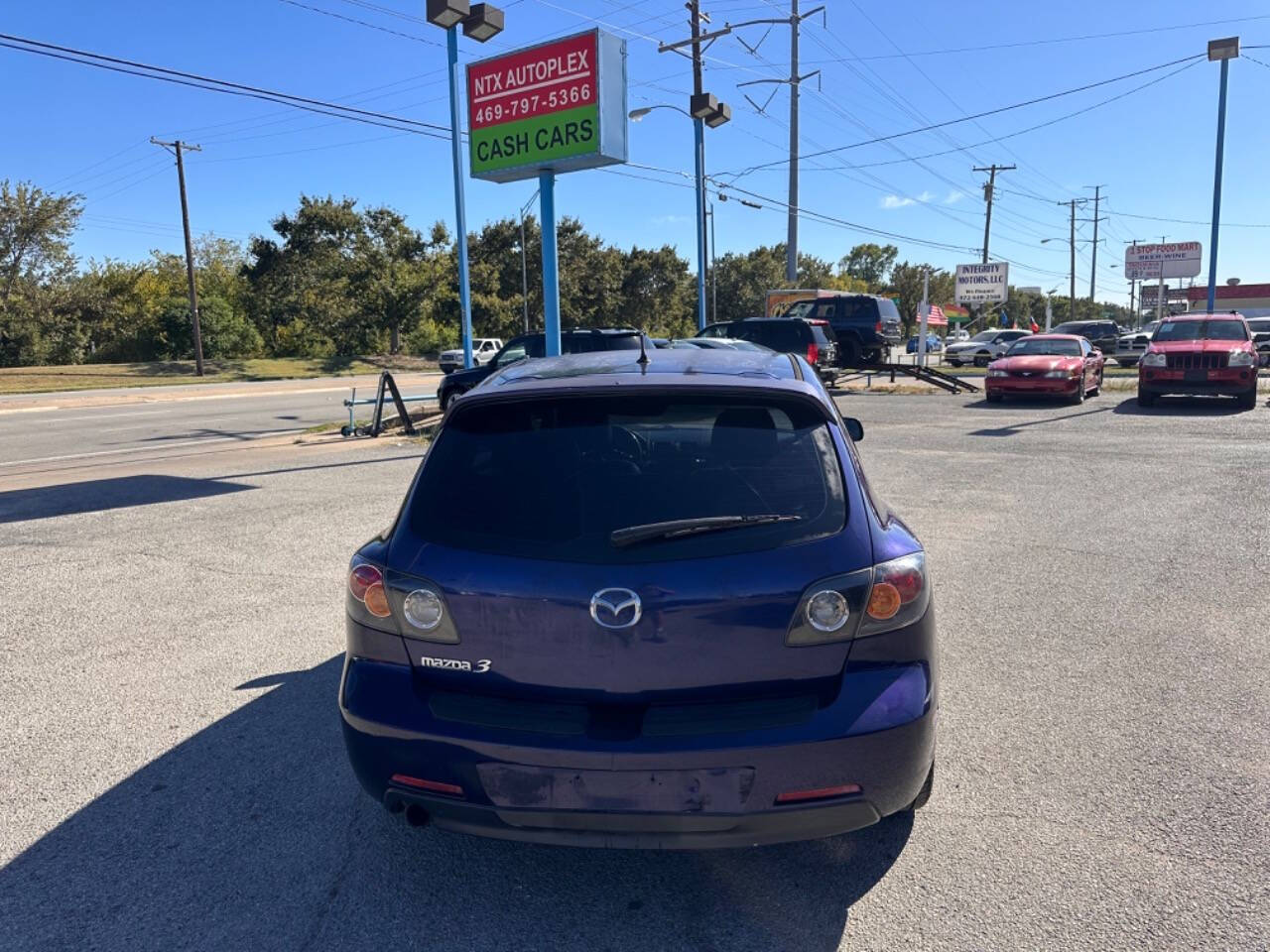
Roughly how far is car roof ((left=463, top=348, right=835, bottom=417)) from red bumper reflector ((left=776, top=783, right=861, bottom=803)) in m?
1.17

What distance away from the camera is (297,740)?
396 cm

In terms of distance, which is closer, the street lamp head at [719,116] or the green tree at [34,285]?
the street lamp head at [719,116]

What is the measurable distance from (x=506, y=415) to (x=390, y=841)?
1.58 metres

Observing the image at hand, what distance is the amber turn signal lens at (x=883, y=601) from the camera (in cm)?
260

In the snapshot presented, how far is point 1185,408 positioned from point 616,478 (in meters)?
18.9

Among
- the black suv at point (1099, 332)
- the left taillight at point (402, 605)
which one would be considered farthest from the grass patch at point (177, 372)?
the left taillight at point (402, 605)

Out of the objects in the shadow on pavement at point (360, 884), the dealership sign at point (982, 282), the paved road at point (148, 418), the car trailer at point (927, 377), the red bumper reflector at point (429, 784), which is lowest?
the shadow on pavement at point (360, 884)

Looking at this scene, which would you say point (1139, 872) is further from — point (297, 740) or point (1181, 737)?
point (297, 740)

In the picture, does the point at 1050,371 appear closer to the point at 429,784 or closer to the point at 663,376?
the point at 663,376

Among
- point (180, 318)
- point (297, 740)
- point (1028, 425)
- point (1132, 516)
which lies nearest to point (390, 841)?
point (297, 740)

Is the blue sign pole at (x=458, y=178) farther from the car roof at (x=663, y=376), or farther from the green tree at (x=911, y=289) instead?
the green tree at (x=911, y=289)

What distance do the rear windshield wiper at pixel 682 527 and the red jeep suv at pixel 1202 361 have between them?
57.3ft

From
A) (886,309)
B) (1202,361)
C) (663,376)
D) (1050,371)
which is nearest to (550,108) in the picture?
(1050,371)

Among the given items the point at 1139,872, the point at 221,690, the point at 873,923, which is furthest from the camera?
the point at 221,690
